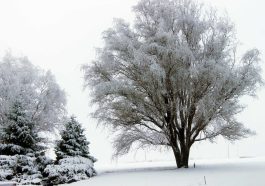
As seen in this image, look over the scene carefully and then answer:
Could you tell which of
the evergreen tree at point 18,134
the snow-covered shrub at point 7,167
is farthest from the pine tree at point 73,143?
the snow-covered shrub at point 7,167

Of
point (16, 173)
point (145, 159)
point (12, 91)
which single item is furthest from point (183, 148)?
point (145, 159)

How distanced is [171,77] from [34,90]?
17.2 m

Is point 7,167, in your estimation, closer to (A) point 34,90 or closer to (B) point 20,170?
(B) point 20,170

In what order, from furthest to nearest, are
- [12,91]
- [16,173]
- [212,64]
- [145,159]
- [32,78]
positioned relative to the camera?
[145,159] < [32,78] < [12,91] < [212,64] < [16,173]

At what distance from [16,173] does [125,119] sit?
330 inches

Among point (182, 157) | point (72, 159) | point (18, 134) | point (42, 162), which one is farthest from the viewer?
point (182, 157)

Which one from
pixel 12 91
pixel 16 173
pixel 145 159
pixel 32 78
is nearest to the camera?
pixel 16 173

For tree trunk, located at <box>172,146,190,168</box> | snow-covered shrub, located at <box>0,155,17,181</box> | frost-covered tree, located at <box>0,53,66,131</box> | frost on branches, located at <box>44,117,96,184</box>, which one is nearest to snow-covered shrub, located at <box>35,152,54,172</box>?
frost on branches, located at <box>44,117,96,184</box>

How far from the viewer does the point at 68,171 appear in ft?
82.2

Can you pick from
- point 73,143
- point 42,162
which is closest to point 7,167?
point 42,162

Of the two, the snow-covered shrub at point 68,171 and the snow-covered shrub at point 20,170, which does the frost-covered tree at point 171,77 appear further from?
the snow-covered shrub at point 20,170

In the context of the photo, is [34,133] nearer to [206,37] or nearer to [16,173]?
[16,173]

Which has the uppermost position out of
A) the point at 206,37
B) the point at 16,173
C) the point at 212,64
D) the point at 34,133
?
the point at 206,37

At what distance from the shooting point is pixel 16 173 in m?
25.5
